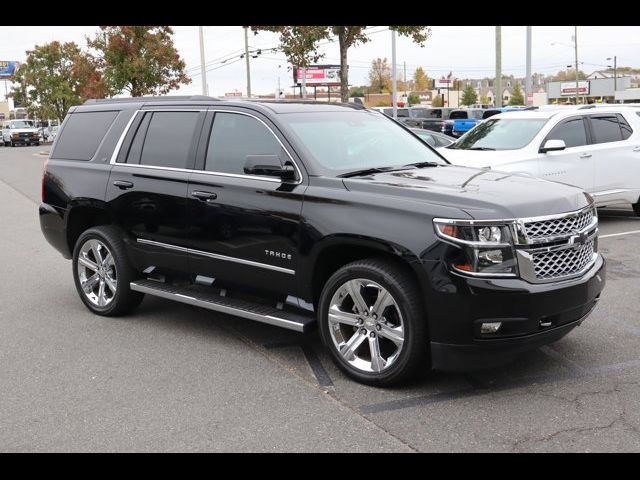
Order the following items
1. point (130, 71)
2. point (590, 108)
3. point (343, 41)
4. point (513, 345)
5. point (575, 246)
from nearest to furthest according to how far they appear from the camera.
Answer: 1. point (513, 345)
2. point (575, 246)
3. point (590, 108)
4. point (343, 41)
5. point (130, 71)

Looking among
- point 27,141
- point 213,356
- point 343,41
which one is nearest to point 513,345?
point 213,356

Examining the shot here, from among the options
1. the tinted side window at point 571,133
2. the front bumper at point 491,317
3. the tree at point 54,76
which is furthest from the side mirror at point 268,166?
the tree at point 54,76

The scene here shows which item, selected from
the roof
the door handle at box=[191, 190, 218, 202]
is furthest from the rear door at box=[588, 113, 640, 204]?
the door handle at box=[191, 190, 218, 202]

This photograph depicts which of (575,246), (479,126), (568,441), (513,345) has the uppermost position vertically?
(479,126)

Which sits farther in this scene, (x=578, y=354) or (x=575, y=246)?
(x=578, y=354)

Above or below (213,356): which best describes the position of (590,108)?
above

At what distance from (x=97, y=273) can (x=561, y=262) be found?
13.5 feet

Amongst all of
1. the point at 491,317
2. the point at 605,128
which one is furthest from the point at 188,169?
the point at 605,128

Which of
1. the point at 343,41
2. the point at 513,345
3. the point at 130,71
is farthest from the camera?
the point at 130,71

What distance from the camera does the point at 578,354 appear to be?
5246 millimetres

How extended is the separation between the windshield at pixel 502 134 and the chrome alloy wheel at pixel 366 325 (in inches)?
258

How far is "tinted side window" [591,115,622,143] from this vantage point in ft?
36.5
